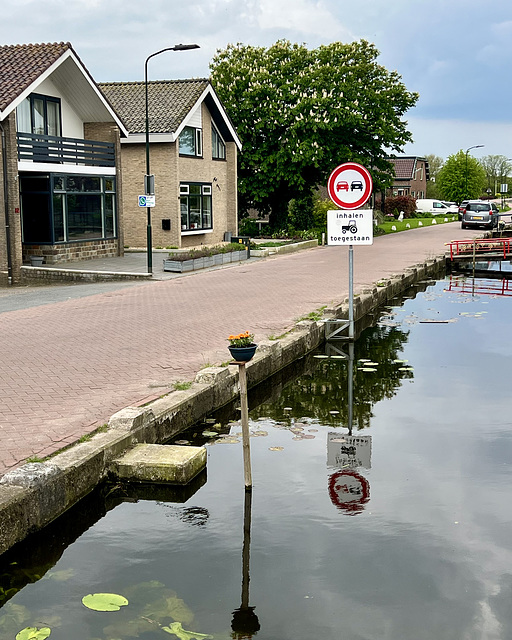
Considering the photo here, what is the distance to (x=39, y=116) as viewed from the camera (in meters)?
25.1

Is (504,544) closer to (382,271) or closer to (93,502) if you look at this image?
(93,502)

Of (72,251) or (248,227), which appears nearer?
(72,251)

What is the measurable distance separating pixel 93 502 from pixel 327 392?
12.9 ft

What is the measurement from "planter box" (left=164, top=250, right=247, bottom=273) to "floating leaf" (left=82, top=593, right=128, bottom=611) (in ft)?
62.9

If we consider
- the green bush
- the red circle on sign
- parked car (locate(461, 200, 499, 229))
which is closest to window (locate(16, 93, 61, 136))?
the red circle on sign

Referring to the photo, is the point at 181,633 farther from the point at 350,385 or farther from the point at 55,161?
the point at 55,161

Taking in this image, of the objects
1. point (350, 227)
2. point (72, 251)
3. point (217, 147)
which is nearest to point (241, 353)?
point (350, 227)

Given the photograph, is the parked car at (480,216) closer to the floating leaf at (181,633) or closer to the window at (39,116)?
the window at (39,116)

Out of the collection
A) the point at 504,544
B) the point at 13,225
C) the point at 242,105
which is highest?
the point at 242,105

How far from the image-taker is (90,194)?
26703 mm

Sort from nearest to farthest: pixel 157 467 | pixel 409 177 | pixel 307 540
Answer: pixel 307 540 → pixel 157 467 → pixel 409 177

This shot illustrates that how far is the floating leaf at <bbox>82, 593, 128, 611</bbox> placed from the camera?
4.29 metres

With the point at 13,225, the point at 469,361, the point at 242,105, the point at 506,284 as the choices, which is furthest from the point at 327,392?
the point at 242,105

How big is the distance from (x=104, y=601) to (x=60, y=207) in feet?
71.5
